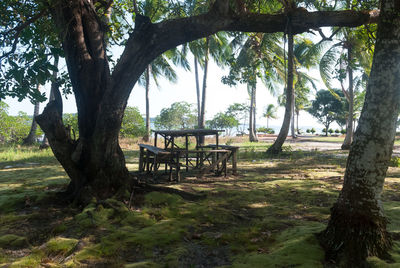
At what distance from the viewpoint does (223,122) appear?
45.8m

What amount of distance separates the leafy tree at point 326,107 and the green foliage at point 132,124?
36970mm

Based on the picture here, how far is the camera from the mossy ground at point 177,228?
304cm

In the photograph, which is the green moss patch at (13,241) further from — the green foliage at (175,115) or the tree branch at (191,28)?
the green foliage at (175,115)

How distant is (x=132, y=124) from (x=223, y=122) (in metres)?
25.2

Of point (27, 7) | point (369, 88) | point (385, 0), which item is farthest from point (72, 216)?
point (385, 0)

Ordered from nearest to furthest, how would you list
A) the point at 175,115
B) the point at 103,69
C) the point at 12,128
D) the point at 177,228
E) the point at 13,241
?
the point at 13,241, the point at 177,228, the point at 103,69, the point at 12,128, the point at 175,115

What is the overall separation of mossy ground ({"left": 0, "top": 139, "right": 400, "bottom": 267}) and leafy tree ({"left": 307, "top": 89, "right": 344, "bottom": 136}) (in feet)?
156

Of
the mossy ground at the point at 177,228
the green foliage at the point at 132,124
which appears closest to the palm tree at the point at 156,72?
the green foliage at the point at 132,124

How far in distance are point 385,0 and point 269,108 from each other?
55.5 m

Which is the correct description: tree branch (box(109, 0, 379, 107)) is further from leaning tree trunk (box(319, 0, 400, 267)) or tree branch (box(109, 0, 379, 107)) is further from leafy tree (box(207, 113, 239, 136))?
leafy tree (box(207, 113, 239, 136))

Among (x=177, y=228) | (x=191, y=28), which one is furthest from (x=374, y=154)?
(x=191, y=28)

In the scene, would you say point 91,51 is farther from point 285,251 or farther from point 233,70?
point 285,251

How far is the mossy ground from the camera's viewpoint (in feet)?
9.98

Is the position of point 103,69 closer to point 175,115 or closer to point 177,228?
point 177,228
